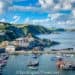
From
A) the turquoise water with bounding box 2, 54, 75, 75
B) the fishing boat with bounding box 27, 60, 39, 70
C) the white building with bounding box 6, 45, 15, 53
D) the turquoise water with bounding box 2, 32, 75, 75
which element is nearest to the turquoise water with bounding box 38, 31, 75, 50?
the turquoise water with bounding box 2, 32, 75, 75

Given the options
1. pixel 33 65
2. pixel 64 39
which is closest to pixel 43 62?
pixel 33 65

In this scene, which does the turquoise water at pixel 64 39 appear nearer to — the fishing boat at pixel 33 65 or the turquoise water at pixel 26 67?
the turquoise water at pixel 26 67

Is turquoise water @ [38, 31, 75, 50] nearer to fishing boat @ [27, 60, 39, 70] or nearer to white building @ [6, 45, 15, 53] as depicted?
fishing boat @ [27, 60, 39, 70]

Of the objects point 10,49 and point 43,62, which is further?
point 10,49

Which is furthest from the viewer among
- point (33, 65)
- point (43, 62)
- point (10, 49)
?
point (10, 49)

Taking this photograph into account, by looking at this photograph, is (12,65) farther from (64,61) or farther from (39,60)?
(64,61)

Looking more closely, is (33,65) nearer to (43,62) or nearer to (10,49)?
(43,62)

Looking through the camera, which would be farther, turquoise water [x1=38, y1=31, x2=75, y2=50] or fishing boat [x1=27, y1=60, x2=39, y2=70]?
Result: turquoise water [x1=38, y1=31, x2=75, y2=50]

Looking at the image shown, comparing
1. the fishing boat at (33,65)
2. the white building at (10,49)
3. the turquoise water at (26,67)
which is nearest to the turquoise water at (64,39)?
the turquoise water at (26,67)

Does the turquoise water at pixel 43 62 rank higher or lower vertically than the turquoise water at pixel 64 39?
lower
